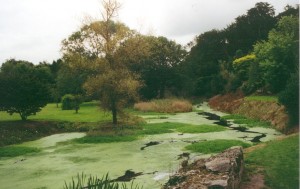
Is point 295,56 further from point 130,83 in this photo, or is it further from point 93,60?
point 93,60

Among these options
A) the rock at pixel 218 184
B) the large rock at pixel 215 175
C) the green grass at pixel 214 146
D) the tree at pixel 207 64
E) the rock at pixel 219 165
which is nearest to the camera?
the rock at pixel 218 184

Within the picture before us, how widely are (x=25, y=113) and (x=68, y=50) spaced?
22.4ft

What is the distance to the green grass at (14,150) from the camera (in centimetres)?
2280

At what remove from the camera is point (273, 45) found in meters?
37.0

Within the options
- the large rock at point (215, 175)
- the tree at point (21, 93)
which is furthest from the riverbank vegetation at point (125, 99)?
the large rock at point (215, 175)

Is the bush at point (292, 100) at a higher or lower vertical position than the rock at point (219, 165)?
higher

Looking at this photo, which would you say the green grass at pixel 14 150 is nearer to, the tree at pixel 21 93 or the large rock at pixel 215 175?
the tree at pixel 21 93

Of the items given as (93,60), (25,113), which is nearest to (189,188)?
(93,60)

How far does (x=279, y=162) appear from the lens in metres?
14.7

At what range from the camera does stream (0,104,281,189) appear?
16.0 meters

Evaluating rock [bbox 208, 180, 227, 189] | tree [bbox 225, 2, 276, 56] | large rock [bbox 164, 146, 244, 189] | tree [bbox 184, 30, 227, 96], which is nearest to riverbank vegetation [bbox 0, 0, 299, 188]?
large rock [bbox 164, 146, 244, 189]

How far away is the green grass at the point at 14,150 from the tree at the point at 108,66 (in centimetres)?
829

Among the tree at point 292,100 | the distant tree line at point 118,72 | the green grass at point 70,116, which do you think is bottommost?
the green grass at point 70,116

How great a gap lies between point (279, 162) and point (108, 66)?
19.4 meters
